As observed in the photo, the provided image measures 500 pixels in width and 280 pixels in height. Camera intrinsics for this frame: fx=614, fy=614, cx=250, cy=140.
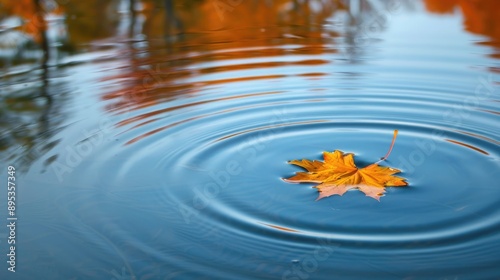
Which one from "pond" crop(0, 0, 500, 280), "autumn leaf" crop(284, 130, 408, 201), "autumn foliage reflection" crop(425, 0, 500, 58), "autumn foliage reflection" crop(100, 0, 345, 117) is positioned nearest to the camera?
"pond" crop(0, 0, 500, 280)

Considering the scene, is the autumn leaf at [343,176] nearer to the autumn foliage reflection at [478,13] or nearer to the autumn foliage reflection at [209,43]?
the autumn foliage reflection at [209,43]

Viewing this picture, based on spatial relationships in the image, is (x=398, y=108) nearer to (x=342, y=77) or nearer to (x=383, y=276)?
(x=342, y=77)

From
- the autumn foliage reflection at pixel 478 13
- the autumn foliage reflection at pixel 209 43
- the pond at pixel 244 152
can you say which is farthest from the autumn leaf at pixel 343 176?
the autumn foliage reflection at pixel 478 13

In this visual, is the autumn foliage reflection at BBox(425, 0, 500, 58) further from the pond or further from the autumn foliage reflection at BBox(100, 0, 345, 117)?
the autumn foliage reflection at BBox(100, 0, 345, 117)

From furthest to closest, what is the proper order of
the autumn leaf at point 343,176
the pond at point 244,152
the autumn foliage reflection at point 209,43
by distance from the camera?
1. the autumn foliage reflection at point 209,43
2. the autumn leaf at point 343,176
3. the pond at point 244,152

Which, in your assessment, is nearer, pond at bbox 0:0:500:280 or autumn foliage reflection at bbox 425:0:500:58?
pond at bbox 0:0:500:280

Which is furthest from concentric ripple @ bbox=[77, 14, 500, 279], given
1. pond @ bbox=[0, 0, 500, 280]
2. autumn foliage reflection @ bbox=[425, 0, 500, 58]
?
autumn foliage reflection @ bbox=[425, 0, 500, 58]
